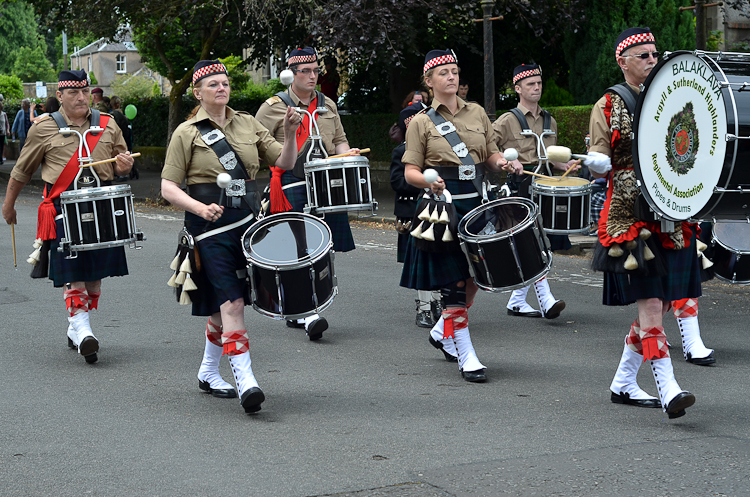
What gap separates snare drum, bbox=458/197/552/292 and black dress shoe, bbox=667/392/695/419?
3.47 ft

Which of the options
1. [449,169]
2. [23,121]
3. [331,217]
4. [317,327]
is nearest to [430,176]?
[449,169]

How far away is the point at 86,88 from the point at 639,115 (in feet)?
12.4

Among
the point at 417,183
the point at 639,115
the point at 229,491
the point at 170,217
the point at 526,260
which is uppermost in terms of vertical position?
the point at 639,115

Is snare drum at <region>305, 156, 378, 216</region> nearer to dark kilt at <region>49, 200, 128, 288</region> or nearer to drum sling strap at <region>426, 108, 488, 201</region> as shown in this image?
drum sling strap at <region>426, 108, 488, 201</region>

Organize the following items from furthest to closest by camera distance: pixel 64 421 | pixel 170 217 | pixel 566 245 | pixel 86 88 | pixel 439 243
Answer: pixel 170 217 → pixel 566 245 → pixel 86 88 → pixel 439 243 → pixel 64 421

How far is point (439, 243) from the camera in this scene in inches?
231

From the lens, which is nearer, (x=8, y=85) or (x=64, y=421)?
(x=64, y=421)

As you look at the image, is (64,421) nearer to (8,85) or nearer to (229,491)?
(229,491)

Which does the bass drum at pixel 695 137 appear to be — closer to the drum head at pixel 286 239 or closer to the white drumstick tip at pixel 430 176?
the white drumstick tip at pixel 430 176

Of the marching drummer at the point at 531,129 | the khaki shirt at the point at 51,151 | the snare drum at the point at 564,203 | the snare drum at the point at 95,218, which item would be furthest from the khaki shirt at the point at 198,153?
the marching drummer at the point at 531,129

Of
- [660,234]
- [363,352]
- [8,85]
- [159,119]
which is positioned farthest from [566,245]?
[8,85]

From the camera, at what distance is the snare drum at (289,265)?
5035mm

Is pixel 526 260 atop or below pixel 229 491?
atop

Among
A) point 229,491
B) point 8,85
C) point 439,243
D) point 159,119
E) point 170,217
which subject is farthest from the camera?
point 8,85
